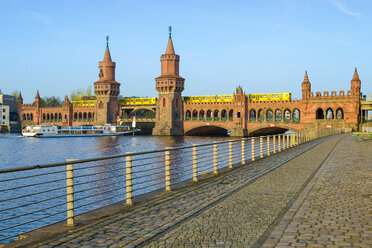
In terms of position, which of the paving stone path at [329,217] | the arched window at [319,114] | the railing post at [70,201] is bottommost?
the paving stone path at [329,217]

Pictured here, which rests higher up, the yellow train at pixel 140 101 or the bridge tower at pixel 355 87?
the bridge tower at pixel 355 87

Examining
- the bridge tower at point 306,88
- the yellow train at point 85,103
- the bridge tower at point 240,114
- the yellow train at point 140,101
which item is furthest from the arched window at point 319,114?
the yellow train at point 85,103

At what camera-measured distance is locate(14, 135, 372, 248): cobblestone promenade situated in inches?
217

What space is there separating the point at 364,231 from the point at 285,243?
146 centimetres

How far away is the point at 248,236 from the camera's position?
18.6 ft

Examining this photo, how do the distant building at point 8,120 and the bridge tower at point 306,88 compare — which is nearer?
the bridge tower at point 306,88

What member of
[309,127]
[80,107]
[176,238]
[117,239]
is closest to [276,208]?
[176,238]

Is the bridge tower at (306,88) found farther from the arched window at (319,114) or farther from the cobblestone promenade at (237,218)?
the cobblestone promenade at (237,218)

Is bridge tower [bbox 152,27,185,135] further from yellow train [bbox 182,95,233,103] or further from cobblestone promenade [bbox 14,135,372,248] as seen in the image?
cobblestone promenade [bbox 14,135,372,248]

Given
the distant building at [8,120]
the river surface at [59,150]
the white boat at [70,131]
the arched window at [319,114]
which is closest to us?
the river surface at [59,150]

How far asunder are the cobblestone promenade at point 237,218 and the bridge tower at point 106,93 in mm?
87228

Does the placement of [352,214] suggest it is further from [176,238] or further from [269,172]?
[269,172]

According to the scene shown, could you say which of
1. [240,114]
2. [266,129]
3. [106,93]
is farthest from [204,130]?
[106,93]

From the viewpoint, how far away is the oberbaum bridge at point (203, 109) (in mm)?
69312
